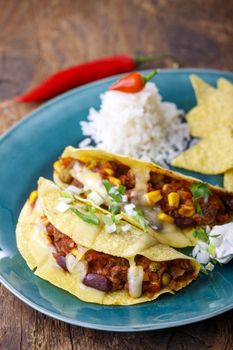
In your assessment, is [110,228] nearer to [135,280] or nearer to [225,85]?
[135,280]

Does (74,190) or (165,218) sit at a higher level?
(74,190)

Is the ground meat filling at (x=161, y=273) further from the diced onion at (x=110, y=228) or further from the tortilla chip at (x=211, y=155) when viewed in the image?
the tortilla chip at (x=211, y=155)

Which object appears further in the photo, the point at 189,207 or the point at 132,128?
the point at 132,128

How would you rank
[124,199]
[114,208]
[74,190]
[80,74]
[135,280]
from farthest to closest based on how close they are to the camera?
[80,74] < [74,190] < [124,199] < [114,208] < [135,280]

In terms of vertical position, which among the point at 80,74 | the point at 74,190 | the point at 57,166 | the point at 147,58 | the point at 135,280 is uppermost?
the point at 80,74

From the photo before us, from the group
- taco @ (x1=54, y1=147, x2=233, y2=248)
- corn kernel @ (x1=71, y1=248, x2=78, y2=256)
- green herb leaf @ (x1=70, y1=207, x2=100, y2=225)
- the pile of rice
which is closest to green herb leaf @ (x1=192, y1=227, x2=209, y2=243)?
taco @ (x1=54, y1=147, x2=233, y2=248)

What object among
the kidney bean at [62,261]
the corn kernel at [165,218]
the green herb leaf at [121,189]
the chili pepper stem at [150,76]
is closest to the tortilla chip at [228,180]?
the corn kernel at [165,218]

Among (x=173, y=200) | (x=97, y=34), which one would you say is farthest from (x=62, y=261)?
(x=97, y=34)

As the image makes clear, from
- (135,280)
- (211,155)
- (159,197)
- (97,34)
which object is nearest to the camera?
(135,280)
